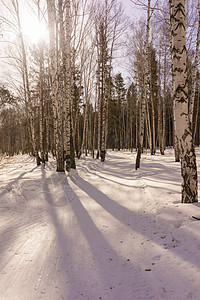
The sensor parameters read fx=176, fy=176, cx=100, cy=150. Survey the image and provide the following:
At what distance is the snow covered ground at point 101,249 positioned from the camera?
1.83 meters

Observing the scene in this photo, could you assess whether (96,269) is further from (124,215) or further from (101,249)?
(124,215)

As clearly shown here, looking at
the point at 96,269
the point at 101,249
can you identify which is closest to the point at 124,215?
the point at 101,249

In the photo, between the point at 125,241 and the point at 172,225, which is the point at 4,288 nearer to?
the point at 125,241

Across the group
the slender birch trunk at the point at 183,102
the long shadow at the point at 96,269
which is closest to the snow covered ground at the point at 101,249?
Result: the long shadow at the point at 96,269

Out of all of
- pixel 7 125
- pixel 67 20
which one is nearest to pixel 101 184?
pixel 67 20

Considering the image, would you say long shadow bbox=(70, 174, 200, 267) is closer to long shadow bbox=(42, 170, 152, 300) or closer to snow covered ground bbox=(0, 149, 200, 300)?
snow covered ground bbox=(0, 149, 200, 300)

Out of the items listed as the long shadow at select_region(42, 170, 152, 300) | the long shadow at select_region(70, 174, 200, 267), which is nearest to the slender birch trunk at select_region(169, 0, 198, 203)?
the long shadow at select_region(70, 174, 200, 267)

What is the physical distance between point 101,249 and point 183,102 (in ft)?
10.1

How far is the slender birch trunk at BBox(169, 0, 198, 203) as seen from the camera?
3.51 meters

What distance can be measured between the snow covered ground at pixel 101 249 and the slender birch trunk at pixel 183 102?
406mm

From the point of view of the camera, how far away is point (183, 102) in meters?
3.53

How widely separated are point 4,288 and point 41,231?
131 centimetres

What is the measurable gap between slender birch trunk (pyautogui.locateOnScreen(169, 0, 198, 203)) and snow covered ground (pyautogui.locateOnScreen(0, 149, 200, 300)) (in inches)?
16.0

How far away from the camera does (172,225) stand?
2908 mm
